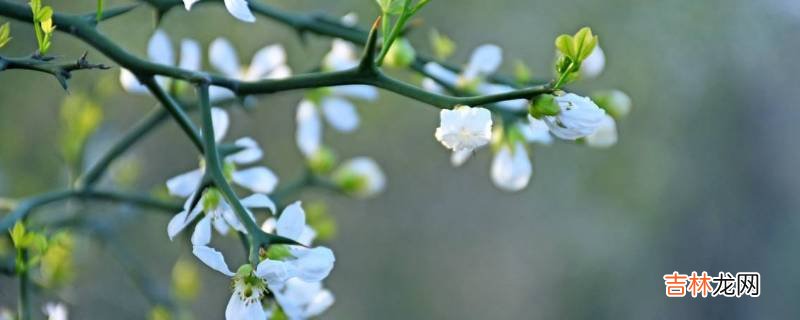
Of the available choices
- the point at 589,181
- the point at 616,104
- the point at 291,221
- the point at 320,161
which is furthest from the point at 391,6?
the point at 589,181

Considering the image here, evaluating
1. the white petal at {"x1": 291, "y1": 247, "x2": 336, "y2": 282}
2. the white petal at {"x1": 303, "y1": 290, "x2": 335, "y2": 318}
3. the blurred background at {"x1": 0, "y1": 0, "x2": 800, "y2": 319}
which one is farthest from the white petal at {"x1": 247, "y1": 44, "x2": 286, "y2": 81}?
the blurred background at {"x1": 0, "y1": 0, "x2": 800, "y2": 319}

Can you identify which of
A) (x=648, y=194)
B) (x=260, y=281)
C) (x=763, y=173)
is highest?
(x=763, y=173)

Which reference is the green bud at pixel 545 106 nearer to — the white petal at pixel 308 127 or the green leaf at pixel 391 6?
the green leaf at pixel 391 6

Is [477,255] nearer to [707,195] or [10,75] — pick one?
[707,195]

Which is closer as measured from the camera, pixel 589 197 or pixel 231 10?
pixel 231 10

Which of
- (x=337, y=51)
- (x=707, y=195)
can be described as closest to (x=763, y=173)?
(x=707, y=195)

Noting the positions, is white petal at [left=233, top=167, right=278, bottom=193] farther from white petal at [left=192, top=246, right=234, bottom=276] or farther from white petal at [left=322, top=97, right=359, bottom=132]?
white petal at [left=322, top=97, right=359, bottom=132]
